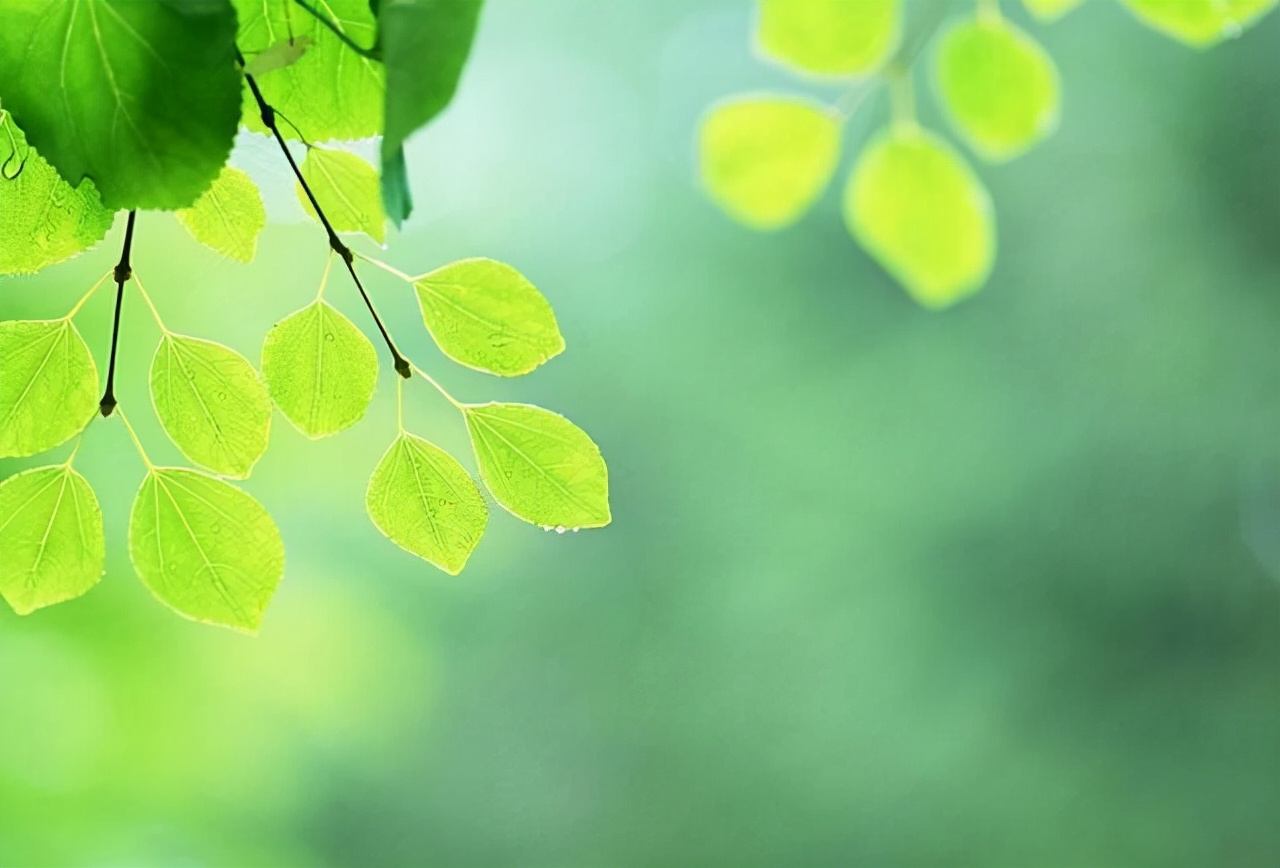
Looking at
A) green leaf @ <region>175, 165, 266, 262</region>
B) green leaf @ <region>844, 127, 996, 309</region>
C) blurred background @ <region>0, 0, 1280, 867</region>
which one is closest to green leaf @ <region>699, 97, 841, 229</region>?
green leaf @ <region>844, 127, 996, 309</region>

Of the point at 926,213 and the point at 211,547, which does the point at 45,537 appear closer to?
the point at 211,547

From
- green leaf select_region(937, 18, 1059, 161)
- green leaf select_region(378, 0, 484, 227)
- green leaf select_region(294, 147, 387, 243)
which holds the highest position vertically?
green leaf select_region(937, 18, 1059, 161)

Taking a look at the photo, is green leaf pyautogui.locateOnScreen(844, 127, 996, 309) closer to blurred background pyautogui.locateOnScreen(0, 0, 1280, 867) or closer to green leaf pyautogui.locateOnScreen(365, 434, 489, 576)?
green leaf pyautogui.locateOnScreen(365, 434, 489, 576)

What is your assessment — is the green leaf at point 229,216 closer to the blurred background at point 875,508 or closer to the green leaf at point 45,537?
the green leaf at point 45,537

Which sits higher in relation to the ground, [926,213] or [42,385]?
[926,213]

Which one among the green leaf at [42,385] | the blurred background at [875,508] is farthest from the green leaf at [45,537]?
the blurred background at [875,508]

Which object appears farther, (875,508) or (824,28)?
(875,508)

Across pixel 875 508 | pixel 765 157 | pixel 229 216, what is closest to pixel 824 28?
pixel 765 157
